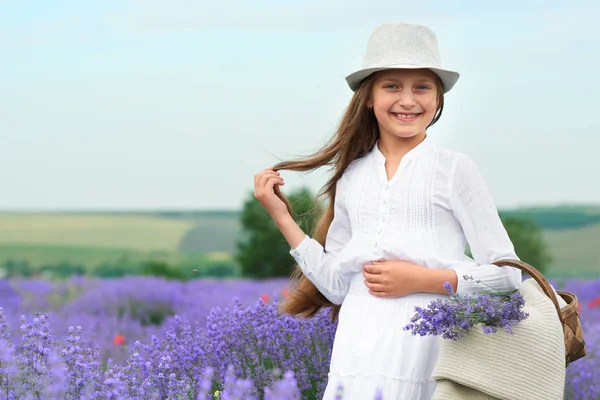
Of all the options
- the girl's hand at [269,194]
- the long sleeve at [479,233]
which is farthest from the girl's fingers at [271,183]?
the long sleeve at [479,233]

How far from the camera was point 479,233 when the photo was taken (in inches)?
102

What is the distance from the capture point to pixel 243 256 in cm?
1038

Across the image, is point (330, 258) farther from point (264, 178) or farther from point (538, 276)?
point (538, 276)

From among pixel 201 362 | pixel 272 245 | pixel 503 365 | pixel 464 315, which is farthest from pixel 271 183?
pixel 272 245

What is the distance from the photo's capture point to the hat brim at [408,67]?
2.70m

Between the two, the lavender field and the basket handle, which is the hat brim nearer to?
the basket handle

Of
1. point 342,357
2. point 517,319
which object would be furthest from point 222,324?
point 517,319

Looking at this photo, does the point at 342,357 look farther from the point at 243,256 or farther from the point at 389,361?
the point at 243,256

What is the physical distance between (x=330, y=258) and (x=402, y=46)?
2.60ft

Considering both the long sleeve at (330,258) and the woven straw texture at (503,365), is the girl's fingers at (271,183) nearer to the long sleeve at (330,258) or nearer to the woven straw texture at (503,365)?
the long sleeve at (330,258)

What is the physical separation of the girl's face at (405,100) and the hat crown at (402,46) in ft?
0.18

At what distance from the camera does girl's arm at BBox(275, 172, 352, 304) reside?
2850 millimetres

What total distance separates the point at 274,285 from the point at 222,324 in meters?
5.17

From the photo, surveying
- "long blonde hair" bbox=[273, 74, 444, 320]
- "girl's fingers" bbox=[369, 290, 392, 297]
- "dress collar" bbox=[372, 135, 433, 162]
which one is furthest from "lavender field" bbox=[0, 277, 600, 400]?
"dress collar" bbox=[372, 135, 433, 162]
